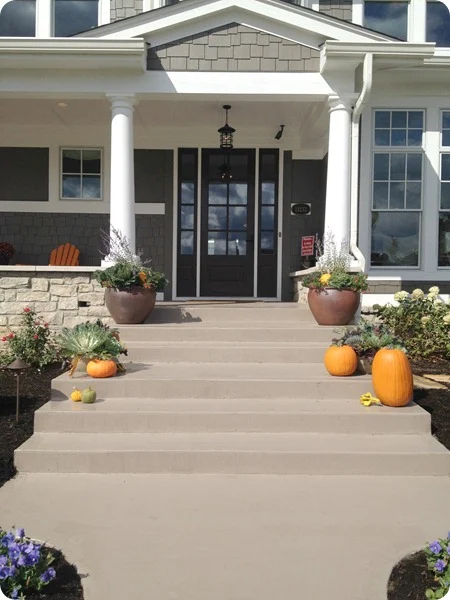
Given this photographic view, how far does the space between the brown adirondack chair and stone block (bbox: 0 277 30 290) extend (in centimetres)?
163

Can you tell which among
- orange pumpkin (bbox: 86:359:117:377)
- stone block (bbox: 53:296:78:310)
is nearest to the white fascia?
stone block (bbox: 53:296:78:310)

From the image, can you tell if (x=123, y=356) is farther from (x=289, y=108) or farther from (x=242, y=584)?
(x=289, y=108)

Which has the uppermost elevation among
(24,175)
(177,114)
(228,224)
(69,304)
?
(177,114)

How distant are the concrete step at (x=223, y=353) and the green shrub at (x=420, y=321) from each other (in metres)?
1.92

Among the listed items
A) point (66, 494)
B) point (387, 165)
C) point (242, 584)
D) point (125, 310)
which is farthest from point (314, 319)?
point (242, 584)

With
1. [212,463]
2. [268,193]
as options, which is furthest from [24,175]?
[212,463]

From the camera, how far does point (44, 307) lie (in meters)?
6.49

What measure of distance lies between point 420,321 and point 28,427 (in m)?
4.78

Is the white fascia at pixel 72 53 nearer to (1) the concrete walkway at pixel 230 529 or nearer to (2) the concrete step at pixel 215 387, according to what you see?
(2) the concrete step at pixel 215 387

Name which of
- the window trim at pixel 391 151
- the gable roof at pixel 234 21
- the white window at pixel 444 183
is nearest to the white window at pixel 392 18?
the window trim at pixel 391 151

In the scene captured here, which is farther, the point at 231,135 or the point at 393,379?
the point at 231,135

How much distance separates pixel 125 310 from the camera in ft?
18.9

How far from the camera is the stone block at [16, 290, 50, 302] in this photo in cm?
650

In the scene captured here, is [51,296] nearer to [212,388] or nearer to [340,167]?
[212,388]
